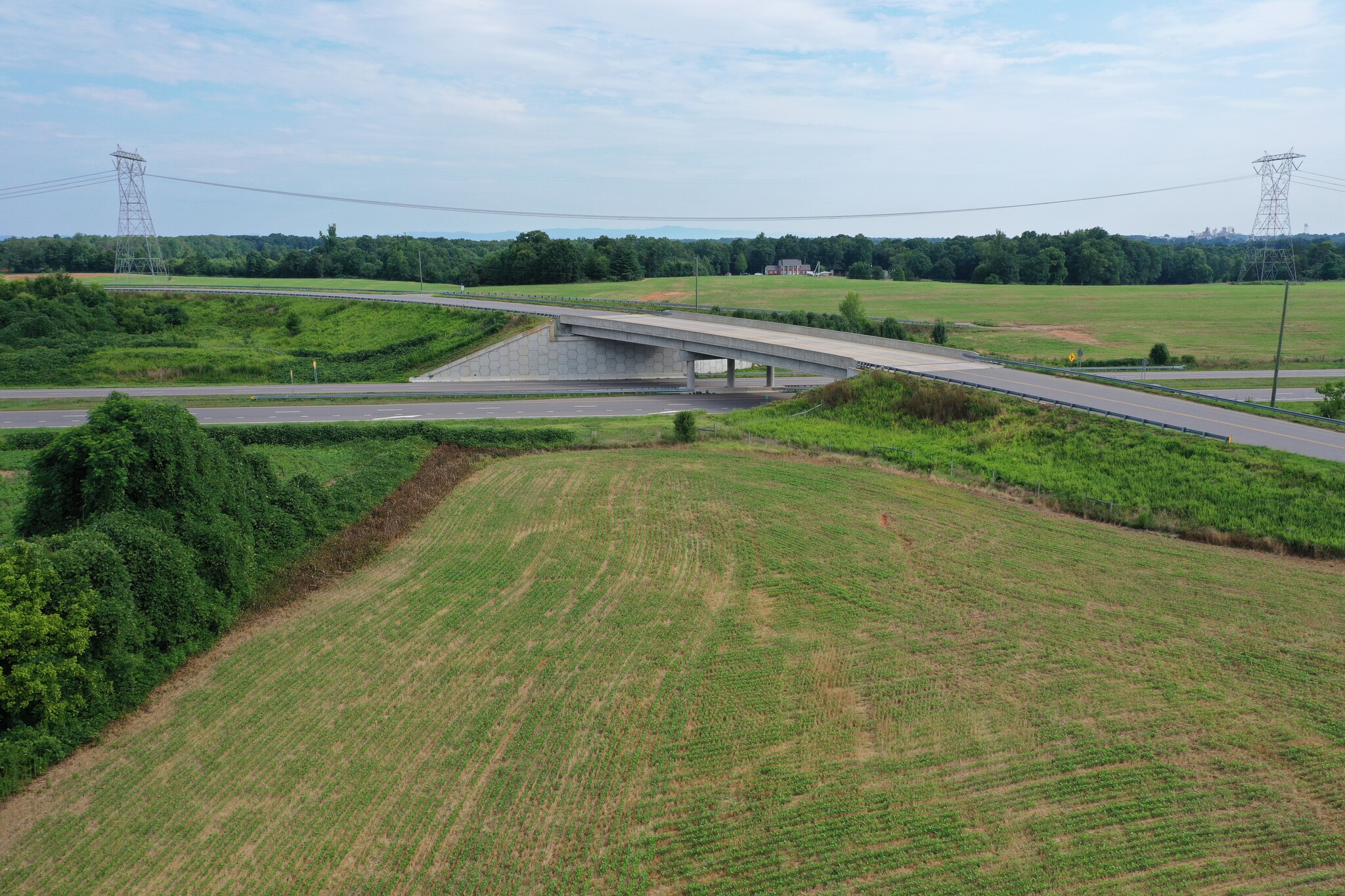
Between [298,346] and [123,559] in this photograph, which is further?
[298,346]

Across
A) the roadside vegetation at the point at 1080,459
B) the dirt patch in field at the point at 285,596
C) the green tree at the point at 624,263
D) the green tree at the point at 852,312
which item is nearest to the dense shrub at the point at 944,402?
the roadside vegetation at the point at 1080,459

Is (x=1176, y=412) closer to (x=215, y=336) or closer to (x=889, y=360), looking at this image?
(x=889, y=360)

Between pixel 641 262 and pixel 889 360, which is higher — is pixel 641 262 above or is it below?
above

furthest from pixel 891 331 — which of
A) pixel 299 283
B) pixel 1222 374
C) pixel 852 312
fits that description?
pixel 299 283

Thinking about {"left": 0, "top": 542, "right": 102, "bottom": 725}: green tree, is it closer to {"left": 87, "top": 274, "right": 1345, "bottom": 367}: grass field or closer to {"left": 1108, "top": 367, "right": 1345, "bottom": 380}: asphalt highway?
{"left": 1108, "top": 367, "right": 1345, "bottom": 380}: asphalt highway

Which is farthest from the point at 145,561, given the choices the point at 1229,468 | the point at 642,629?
the point at 1229,468

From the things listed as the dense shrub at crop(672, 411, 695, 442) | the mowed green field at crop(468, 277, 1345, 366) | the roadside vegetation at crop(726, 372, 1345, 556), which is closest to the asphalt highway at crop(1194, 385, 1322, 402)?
the mowed green field at crop(468, 277, 1345, 366)

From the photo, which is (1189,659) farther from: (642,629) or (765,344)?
(765,344)
